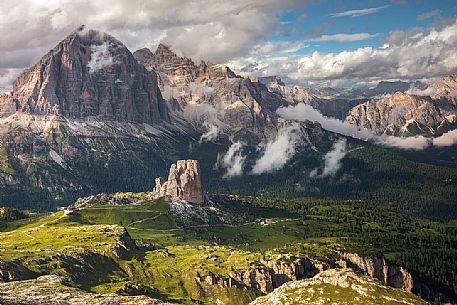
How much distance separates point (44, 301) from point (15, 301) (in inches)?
728

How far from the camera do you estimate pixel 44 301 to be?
638 ft

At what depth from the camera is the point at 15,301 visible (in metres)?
177

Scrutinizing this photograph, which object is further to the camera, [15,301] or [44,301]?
[44,301]
